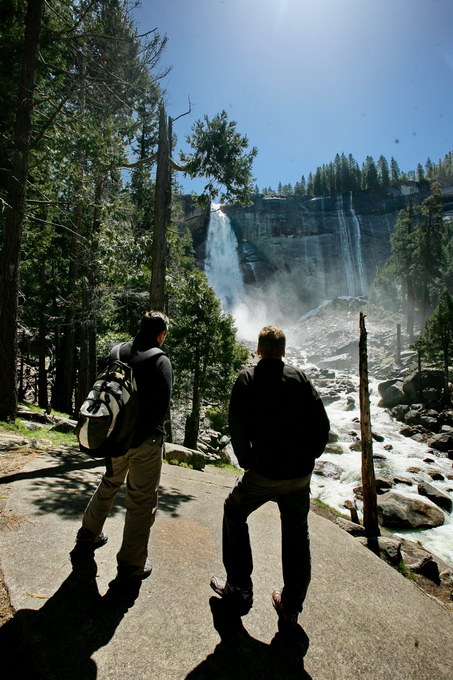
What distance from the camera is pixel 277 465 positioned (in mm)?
2428

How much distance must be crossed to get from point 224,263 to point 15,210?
56.7 meters

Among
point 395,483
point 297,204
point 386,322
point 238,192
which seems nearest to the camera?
point 238,192

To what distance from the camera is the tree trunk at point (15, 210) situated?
7422 millimetres

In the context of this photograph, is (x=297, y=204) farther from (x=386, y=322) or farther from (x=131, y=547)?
(x=131, y=547)

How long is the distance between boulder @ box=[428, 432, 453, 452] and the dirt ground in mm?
13512

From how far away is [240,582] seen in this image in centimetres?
255

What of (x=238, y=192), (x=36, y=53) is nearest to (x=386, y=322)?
(x=238, y=192)

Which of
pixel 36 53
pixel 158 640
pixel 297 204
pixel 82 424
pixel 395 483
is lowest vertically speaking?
pixel 395 483

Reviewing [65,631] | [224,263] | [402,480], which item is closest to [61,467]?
[65,631]

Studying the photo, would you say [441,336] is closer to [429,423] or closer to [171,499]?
[429,423]

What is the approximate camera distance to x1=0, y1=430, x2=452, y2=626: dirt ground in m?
2.38

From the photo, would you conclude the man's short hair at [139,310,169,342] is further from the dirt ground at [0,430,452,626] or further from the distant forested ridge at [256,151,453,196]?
the distant forested ridge at [256,151,453,196]

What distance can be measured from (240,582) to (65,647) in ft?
3.67

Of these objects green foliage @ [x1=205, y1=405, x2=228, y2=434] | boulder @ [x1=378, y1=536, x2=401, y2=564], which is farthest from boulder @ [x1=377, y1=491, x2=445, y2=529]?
green foliage @ [x1=205, y1=405, x2=228, y2=434]
